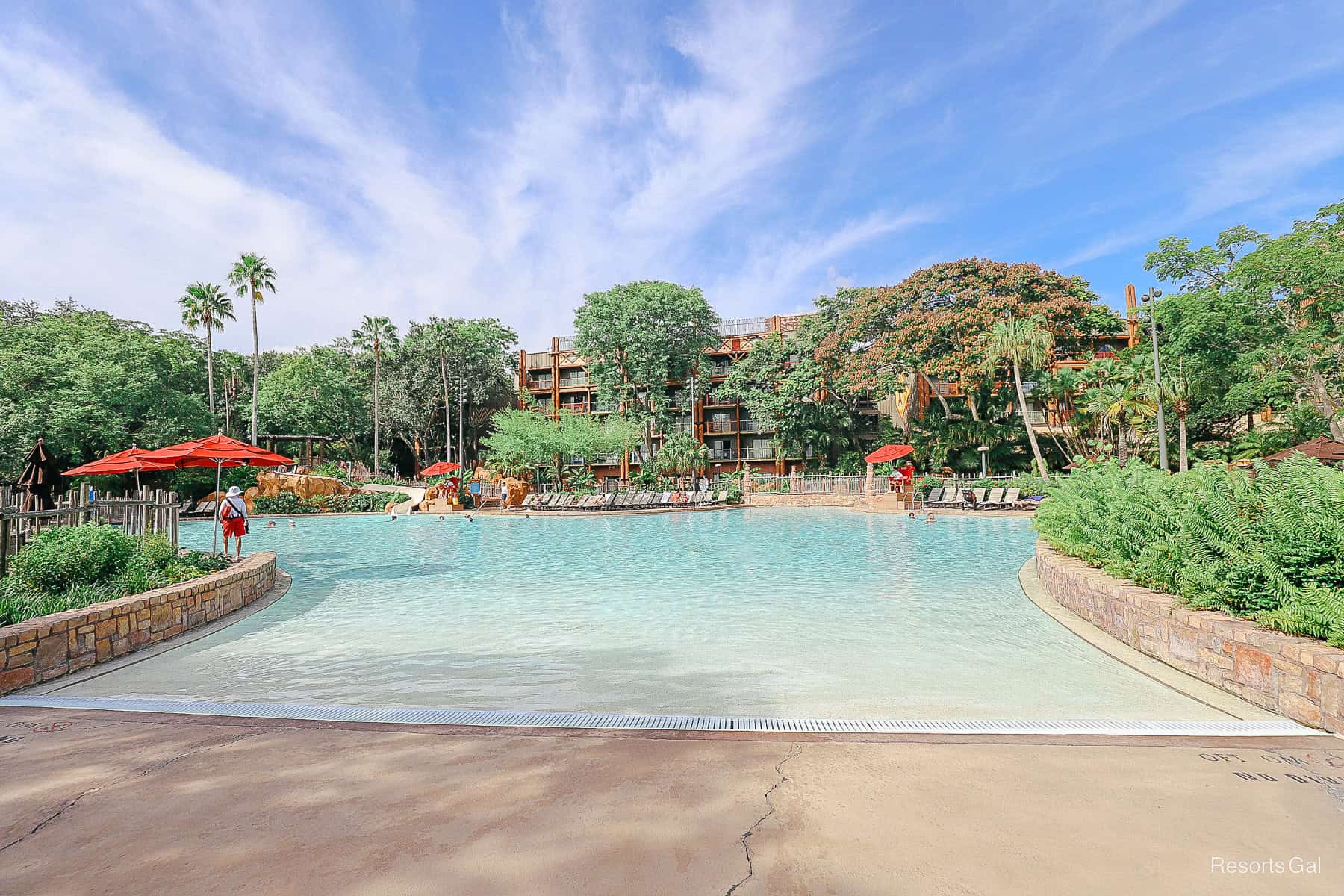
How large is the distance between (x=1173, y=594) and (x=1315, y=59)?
12464 millimetres

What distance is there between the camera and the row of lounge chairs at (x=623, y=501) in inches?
1113

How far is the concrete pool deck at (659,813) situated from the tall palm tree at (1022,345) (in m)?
25.3

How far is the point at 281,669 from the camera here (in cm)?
546

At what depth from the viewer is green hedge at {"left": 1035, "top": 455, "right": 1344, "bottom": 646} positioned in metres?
4.11

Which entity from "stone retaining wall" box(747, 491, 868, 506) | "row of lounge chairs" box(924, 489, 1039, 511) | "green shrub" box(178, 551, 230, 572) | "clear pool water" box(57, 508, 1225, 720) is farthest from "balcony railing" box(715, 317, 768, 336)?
"green shrub" box(178, 551, 230, 572)

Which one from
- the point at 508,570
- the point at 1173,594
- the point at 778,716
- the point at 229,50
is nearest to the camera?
the point at 778,716

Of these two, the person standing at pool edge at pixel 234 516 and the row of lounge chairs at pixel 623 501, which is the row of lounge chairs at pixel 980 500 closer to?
the row of lounge chairs at pixel 623 501

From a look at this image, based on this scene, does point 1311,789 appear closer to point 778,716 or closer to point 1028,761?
point 1028,761

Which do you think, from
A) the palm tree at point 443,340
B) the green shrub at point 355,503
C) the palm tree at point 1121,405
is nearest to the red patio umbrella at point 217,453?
the green shrub at point 355,503

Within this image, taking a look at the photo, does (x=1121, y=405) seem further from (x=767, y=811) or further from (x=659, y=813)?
(x=659, y=813)

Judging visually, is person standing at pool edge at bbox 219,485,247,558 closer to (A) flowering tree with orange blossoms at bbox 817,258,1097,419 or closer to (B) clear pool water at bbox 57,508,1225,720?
(B) clear pool water at bbox 57,508,1225,720

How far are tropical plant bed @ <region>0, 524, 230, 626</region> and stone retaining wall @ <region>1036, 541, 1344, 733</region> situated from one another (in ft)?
27.3

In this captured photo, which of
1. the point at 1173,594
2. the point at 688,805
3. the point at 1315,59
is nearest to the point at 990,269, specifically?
the point at 1315,59

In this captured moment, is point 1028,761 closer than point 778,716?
Yes
